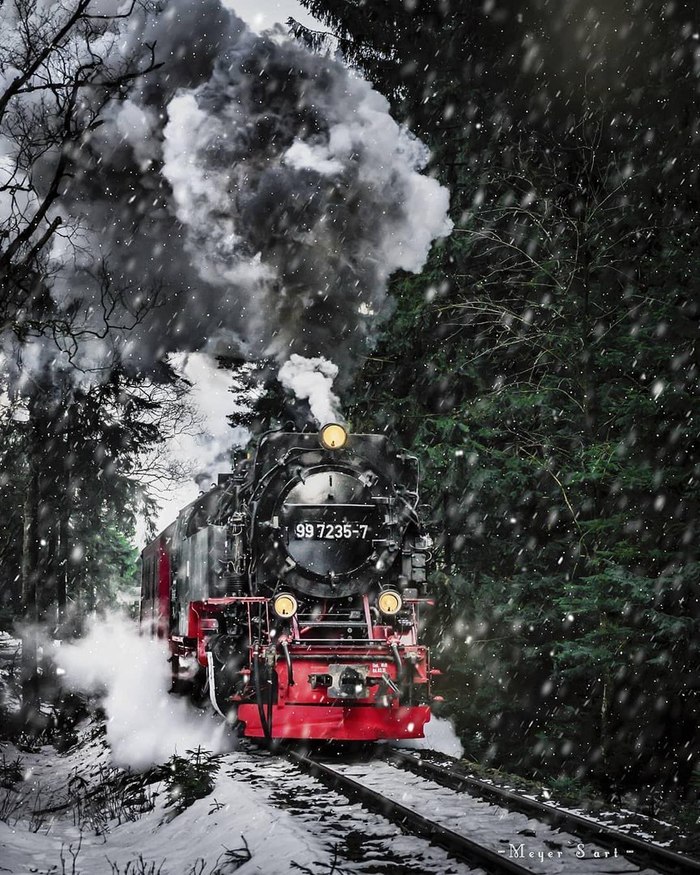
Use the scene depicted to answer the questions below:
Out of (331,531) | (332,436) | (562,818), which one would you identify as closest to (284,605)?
(331,531)

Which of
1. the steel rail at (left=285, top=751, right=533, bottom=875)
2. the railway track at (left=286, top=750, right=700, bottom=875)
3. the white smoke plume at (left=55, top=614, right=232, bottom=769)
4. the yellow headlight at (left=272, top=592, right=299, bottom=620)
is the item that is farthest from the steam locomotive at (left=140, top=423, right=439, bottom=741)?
the white smoke plume at (left=55, top=614, right=232, bottom=769)

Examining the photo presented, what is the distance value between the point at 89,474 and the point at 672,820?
637 inches

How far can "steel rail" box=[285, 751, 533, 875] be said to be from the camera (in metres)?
5.46

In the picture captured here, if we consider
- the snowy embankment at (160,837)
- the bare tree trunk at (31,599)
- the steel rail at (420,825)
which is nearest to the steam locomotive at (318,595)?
the steel rail at (420,825)

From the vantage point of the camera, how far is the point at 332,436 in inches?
404

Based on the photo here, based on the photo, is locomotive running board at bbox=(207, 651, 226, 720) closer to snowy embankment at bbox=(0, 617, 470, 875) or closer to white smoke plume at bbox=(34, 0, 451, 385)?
snowy embankment at bbox=(0, 617, 470, 875)

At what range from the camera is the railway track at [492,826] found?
18.1 ft

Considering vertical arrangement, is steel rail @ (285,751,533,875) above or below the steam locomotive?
below

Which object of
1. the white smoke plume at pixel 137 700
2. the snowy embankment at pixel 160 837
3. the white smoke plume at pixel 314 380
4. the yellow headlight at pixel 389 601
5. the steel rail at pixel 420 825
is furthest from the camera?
the white smoke plume at pixel 314 380

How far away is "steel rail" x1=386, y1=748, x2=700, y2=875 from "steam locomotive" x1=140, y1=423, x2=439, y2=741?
909 millimetres

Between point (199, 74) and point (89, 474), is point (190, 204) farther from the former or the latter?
point (89, 474)

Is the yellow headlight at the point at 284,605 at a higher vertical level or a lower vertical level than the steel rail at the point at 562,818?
higher

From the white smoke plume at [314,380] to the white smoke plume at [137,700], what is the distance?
13.0ft

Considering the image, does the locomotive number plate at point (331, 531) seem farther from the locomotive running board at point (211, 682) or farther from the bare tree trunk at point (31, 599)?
the bare tree trunk at point (31, 599)
